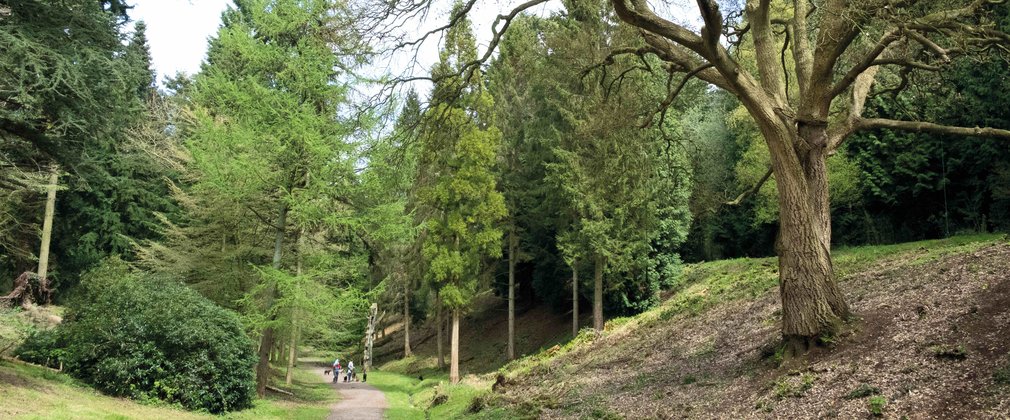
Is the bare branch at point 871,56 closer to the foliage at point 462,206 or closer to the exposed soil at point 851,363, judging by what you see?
the exposed soil at point 851,363

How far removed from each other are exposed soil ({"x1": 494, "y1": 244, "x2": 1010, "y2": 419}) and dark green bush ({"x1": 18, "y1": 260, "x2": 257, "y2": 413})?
6.19 metres

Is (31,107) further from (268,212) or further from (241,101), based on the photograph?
(268,212)

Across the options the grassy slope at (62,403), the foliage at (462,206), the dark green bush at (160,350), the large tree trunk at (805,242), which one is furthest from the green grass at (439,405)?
the large tree trunk at (805,242)

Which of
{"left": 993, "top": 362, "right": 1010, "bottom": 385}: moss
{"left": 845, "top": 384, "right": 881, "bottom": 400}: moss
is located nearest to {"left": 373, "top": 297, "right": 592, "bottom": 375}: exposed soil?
{"left": 845, "top": 384, "right": 881, "bottom": 400}: moss

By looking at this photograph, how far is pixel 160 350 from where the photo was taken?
12.4 meters

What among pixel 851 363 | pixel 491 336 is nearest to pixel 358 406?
pixel 851 363

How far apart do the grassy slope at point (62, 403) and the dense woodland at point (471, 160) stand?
0.62 meters

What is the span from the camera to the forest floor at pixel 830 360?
239 inches

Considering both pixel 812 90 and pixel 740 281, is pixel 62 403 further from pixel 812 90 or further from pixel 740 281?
pixel 740 281

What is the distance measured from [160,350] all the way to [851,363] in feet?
40.9

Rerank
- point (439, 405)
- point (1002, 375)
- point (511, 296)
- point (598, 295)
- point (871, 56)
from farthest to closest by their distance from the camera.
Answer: point (511, 296) < point (598, 295) < point (439, 405) < point (871, 56) < point (1002, 375)

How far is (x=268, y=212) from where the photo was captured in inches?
708

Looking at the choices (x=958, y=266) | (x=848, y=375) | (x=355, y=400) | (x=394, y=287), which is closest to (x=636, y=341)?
(x=958, y=266)

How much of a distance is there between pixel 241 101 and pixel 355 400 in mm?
10149
